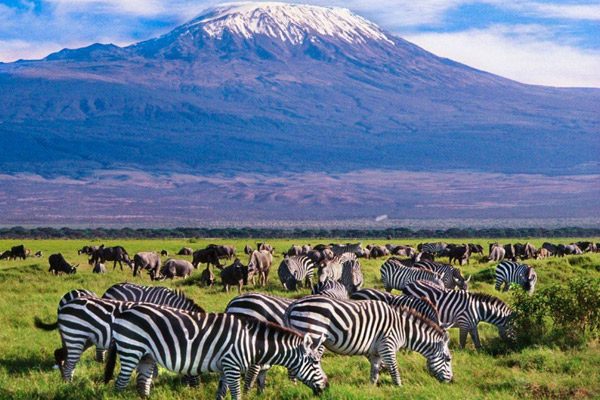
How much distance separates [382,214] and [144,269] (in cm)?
13566

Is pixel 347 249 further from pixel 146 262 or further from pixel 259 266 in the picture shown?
pixel 259 266

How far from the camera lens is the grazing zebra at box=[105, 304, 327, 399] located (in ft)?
37.7

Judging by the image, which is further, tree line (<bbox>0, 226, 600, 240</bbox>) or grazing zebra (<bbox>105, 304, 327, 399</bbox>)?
tree line (<bbox>0, 226, 600, 240</bbox>)

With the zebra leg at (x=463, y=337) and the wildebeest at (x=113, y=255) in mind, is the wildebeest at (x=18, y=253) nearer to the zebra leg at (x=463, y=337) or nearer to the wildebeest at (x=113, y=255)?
the wildebeest at (x=113, y=255)

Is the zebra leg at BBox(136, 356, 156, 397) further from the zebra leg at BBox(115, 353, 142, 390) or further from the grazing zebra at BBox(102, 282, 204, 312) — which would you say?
the grazing zebra at BBox(102, 282, 204, 312)

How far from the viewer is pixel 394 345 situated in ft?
42.8

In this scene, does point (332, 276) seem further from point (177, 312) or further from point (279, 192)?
point (279, 192)

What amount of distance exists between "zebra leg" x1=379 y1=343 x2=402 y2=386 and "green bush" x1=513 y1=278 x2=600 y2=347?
14.7 ft

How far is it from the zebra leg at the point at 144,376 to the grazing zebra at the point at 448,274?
43.0 feet

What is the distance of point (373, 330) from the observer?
13.0 metres

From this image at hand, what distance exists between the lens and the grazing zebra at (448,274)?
2344 cm

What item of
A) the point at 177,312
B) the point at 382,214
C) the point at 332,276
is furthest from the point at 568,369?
the point at 382,214

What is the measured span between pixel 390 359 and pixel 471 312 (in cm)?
406

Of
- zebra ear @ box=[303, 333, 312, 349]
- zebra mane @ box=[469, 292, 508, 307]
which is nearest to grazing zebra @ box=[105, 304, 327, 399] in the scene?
zebra ear @ box=[303, 333, 312, 349]
